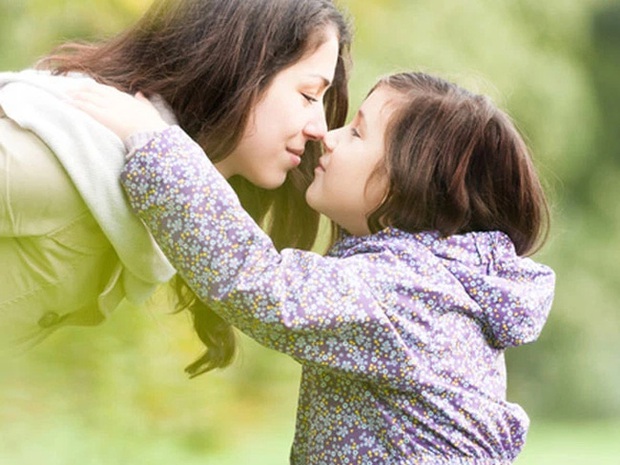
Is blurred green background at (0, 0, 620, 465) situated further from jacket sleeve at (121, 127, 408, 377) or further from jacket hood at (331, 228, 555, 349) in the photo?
jacket sleeve at (121, 127, 408, 377)

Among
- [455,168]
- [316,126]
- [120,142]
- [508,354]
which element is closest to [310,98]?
[316,126]

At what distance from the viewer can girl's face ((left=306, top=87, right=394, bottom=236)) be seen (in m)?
2.00

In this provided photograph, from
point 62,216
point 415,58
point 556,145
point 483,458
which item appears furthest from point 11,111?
point 556,145

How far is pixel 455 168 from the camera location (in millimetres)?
1979

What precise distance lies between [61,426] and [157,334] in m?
0.59

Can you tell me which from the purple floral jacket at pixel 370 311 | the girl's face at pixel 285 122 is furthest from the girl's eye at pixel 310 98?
the purple floral jacket at pixel 370 311

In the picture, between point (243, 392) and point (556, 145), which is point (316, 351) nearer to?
point (243, 392)

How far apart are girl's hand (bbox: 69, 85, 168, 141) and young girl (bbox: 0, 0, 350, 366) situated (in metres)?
0.03

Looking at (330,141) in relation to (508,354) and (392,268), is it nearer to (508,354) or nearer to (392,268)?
(392,268)

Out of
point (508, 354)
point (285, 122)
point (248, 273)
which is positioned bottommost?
point (508, 354)

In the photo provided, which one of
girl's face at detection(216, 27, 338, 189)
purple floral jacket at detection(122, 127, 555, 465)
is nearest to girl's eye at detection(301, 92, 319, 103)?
girl's face at detection(216, 27, 338, 189)

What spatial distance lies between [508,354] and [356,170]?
5.48 metres

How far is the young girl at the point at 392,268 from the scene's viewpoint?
1774 mm

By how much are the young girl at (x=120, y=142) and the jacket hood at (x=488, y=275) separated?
29 cm
